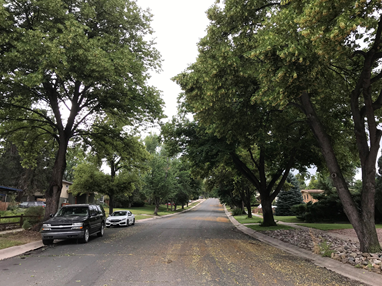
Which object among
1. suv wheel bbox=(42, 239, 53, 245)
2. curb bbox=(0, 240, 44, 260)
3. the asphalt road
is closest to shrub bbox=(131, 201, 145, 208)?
suv wheel bbox=(42, 239, 53, 245)

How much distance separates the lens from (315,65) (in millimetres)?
7477

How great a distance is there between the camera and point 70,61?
10.9m

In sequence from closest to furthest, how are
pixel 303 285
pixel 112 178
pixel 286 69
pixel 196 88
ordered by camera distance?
pixel 303 285 < pixel 286 69 < pixel 196 88 < pixel 112 178

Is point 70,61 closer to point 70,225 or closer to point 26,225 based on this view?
point 70,225

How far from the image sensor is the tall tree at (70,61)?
10.2 meters

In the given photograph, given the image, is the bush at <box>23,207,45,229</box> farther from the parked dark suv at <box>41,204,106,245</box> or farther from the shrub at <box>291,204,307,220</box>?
the shrub at <box>291,204,307,220</box>

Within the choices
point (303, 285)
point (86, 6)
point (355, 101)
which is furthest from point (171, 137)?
point (303, 285)

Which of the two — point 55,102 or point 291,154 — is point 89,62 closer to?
point 55,102

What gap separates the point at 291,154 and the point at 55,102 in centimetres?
1532

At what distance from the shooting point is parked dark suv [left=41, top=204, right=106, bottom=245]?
401 inches

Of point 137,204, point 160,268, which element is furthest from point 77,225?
point 137,204

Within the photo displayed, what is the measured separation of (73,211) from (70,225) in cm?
162

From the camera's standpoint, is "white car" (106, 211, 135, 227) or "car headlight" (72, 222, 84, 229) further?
"white car" (106, 211, 135, 227)

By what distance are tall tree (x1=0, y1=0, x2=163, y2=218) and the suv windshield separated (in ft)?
7.68
